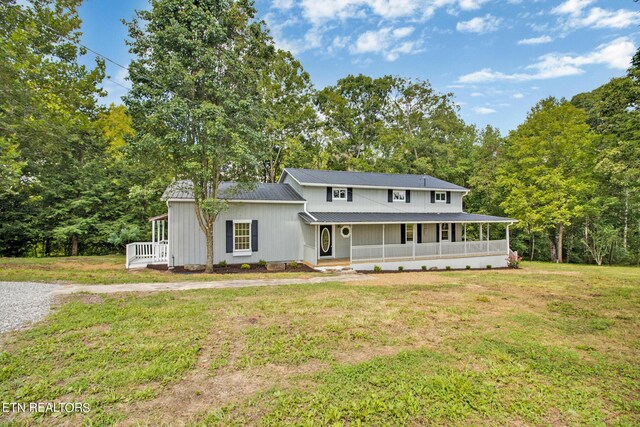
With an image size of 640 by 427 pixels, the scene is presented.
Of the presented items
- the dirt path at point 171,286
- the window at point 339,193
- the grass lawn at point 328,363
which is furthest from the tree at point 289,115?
the grass lawn at point 328,363

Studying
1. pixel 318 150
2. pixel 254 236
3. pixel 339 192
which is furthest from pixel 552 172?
pixel 254 236

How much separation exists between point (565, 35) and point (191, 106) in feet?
71.0

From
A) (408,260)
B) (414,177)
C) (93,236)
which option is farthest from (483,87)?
(93,236)

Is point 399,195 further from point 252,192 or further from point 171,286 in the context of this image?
point 171,286

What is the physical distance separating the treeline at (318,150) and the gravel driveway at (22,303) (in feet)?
18.1

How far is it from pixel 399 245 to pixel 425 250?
73.1 inches

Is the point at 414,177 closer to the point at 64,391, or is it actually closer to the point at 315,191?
the point at 315,191

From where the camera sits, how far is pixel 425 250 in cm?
1661

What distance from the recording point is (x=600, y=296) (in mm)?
8219

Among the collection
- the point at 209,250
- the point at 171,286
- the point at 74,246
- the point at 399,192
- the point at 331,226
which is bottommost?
the point at 171,286

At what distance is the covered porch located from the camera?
15203mm

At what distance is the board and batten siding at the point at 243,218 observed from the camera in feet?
43.9

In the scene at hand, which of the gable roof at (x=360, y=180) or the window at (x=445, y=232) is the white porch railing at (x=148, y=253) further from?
the window at (x=445, y=232)

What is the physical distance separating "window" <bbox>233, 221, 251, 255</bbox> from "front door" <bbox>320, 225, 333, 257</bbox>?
13.1ft
